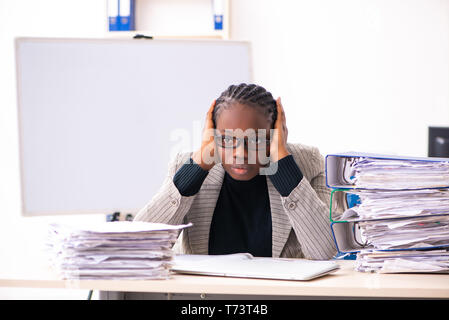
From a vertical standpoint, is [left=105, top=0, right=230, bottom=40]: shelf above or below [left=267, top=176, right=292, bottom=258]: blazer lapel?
above

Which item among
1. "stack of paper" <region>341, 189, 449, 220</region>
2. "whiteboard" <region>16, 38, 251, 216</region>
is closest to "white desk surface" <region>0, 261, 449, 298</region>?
"stack of paper" <region>341, 189, 449, 220</region>

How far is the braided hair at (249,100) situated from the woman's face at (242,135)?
2cm

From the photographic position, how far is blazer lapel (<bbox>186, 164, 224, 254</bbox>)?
160 cm

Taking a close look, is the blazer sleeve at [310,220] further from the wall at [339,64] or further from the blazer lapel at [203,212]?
the wall at [339,64]

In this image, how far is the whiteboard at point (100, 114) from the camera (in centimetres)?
235

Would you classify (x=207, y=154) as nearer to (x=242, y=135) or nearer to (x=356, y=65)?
(x=242, y=135)

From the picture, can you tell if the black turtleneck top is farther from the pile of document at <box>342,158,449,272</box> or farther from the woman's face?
the pile of document at <box>342,158,449,272</box>

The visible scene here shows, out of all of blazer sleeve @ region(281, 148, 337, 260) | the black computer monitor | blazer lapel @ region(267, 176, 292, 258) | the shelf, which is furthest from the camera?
the shelf

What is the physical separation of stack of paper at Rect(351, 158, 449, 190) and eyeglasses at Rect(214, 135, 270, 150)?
13.8 inches

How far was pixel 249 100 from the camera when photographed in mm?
1529

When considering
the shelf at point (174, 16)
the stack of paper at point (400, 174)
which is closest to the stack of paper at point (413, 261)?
the stack of paper at point (400, 174)

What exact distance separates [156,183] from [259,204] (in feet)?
2.75

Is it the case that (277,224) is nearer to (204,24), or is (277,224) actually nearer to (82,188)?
(82,188)
